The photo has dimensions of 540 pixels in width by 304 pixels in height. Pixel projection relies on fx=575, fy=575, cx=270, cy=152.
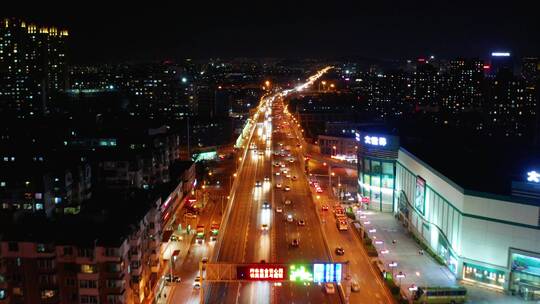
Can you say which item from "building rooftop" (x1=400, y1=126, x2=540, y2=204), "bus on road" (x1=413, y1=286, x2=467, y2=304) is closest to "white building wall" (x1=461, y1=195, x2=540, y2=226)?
"building rooftop" (x1=400, y1=126, x2=540, y2=204)

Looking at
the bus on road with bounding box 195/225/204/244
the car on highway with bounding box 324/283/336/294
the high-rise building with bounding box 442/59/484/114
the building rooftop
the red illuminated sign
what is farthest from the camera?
the high-rise building with bounding box 442/59/484/114

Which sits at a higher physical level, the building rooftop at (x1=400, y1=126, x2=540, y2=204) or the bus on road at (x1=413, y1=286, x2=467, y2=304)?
the building rooftop at (x1=400, y1=126, x2=540, y2=204)

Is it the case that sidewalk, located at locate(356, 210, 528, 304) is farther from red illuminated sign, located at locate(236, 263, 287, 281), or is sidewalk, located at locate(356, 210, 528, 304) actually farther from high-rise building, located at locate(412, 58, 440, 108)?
high-rise building, located at locate(412, 58, 440, 108)

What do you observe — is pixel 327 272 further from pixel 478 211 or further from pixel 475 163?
pixel 475 163

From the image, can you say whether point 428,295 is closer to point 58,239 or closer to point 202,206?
point 58,239

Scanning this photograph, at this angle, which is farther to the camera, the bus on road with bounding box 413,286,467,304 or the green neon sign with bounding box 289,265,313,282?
the bus on road with bounding box 413,286,467,304

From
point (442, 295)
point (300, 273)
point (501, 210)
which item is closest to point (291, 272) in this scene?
point (300, 273)

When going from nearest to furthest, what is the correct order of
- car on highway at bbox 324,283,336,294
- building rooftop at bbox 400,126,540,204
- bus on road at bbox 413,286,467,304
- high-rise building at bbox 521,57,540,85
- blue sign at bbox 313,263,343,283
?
blue sign at bbox 313,263,343,283
bus on road at bbox 413,286,467,304
car on highway at bbox 324,283,336,294
building rooftop at bbox 400,126,540,204
high-rise building at bbox 521,57,540,85

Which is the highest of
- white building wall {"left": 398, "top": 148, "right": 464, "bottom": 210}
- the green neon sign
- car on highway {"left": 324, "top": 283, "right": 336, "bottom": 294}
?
white building wall {"left": 398, "top": 148, "right": 464, "bottom": 210}
